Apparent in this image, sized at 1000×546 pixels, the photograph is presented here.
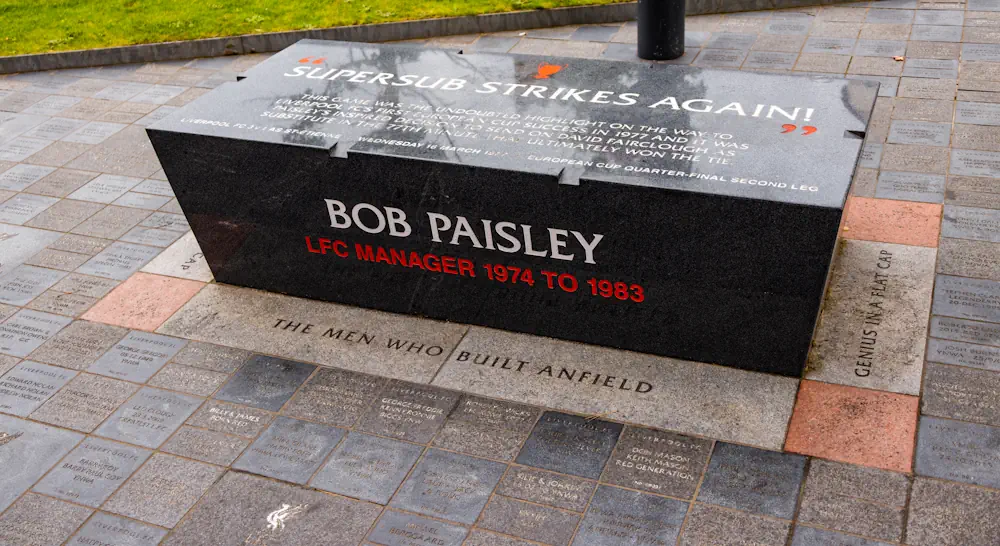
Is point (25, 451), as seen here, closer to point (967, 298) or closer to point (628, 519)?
point (628, 519)

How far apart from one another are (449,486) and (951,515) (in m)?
2.69

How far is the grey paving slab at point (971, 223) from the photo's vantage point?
6.70 metres

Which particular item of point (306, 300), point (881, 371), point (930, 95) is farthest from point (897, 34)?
point (306, 300)

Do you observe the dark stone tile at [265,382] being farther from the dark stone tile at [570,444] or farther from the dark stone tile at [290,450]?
the dark stone tile at [570,444]

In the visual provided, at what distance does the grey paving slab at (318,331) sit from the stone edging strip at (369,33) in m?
5.93

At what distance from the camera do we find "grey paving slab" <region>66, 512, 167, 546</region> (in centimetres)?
484

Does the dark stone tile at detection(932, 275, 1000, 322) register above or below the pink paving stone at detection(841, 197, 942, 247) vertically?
below

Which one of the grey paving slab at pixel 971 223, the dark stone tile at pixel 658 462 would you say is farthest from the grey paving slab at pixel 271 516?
the grey paving slab at pixel 971 223

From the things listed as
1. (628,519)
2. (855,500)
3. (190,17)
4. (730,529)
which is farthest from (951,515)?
(190,17)

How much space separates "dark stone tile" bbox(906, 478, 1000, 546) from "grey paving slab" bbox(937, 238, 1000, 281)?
7.19ft

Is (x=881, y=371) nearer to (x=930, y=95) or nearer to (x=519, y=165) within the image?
(x=519, y=165)

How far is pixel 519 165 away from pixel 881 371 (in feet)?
8.68

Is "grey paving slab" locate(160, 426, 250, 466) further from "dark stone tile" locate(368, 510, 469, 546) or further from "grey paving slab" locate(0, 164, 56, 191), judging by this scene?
"grey paving slab" locate(0, 164, 56, 191)

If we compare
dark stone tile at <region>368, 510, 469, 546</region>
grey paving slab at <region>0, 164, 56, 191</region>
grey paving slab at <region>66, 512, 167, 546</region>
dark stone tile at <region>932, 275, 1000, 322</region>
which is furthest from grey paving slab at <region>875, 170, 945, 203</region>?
grey paving slab at <region>0, 164, 56, 191</region>
